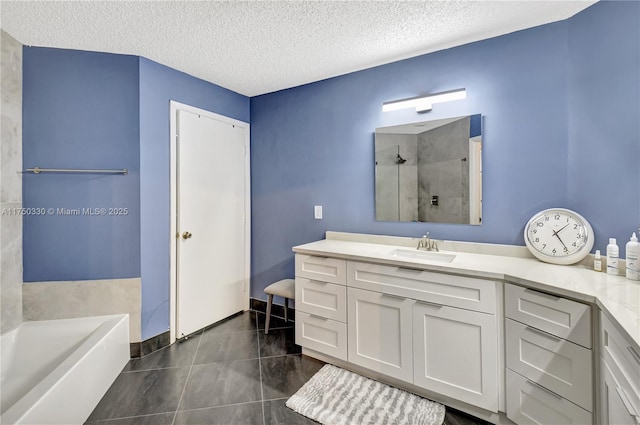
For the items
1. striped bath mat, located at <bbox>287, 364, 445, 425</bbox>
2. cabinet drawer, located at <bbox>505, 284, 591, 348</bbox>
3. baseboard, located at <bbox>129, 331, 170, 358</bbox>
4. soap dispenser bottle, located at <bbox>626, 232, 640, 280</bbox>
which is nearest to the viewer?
cabinet drawer, located at <bbox>505, 284, 591, 348</bbox>

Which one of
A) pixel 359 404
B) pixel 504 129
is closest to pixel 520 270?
pixel 504 129

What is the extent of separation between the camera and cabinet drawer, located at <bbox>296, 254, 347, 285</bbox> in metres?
2.04

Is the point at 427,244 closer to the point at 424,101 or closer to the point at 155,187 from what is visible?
the point at 424,101

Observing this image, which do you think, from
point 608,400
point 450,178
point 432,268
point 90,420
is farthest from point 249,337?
point 608,400

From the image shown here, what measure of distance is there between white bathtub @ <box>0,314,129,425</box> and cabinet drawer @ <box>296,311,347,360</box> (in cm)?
127

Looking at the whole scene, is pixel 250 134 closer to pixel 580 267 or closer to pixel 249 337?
pixel 249 337

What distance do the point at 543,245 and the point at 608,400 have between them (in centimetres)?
87

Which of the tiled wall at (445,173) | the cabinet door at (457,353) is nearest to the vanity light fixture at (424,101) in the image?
the tiled wall at (445,173)

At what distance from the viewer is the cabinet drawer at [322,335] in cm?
206

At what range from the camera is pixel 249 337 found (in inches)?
103

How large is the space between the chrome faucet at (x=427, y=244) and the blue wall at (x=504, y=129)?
0.32 ft

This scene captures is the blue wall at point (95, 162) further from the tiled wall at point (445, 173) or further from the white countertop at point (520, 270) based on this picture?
the tiled wall at point (445, 173)

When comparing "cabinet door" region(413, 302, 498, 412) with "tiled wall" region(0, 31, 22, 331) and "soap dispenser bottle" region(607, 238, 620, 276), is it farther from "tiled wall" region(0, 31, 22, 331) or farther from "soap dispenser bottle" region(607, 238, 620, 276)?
"tiled wall" region(0, 31, 22, 331)

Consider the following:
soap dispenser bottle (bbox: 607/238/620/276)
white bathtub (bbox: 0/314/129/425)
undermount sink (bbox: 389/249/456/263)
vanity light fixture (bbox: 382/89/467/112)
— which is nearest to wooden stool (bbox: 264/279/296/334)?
undermount sink (bbox: 389/249/456/263)
